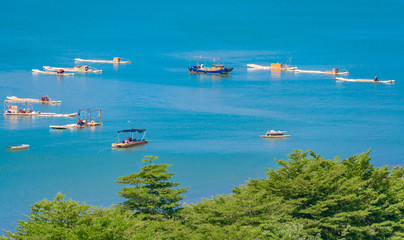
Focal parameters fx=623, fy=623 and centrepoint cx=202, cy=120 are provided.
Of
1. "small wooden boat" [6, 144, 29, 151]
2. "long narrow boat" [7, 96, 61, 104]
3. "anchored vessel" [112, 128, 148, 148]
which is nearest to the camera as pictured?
"small wooden boat" [6, 144, 29, 151]

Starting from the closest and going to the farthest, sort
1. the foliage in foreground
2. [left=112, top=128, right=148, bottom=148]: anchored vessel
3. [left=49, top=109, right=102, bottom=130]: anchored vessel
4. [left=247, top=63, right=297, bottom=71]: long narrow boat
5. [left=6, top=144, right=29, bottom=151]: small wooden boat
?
the foliage in foreground, [left=6, top=144, right=29, bottom=151]: small wooden boat, [left=112, top=128, right=148, bottom=148]: anchored vessel, [left=49, top=109, right=102, bottom=130]: anchored vessel, [left=247, top=63, right=297, bottom=71]: long narrow boat

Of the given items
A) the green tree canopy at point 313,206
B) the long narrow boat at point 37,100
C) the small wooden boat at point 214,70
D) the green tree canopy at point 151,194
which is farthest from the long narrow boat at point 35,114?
the small wooden boat at point 214,70

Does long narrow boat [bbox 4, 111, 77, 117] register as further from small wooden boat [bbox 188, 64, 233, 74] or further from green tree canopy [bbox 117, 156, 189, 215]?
small wooden boat [bbox 188, 64, 233, 74]

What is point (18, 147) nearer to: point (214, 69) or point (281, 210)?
point (281, 210)

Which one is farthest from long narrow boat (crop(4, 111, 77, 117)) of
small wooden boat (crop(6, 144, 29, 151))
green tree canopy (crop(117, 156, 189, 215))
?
green tree canopy (crop(117, 156, 189, 215))

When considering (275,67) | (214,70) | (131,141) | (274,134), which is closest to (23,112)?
(131,141)

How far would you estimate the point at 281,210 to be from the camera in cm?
1880

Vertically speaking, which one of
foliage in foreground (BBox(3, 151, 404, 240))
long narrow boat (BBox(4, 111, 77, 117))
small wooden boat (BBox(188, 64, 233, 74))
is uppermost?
small wooden boat (BBox(188, 64, 233, 74))

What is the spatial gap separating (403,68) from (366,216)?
7737 centimetres

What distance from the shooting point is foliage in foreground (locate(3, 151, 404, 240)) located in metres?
17.3

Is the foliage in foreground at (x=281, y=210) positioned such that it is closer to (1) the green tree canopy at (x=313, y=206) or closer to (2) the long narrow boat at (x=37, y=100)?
(1) the green tree canopy at (x=313, y=206)

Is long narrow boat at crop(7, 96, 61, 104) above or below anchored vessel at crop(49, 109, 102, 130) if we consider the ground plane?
above

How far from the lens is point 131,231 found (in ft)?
54.4

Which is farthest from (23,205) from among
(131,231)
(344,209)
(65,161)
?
(344,209)
